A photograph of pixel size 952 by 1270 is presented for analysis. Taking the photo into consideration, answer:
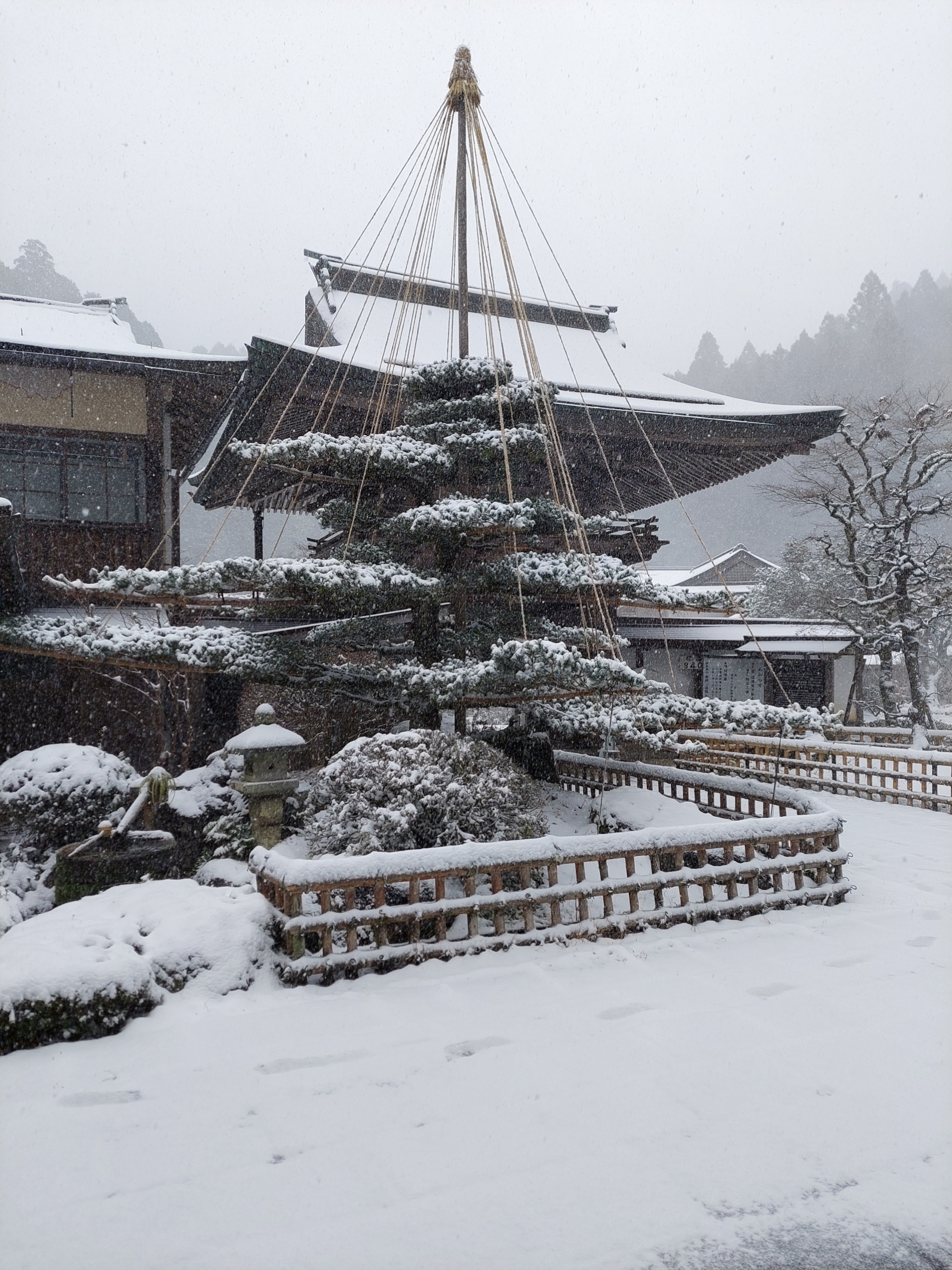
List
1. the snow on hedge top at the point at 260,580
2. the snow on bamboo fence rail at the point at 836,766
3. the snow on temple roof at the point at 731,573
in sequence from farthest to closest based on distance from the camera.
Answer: the snow on temple roof at the point at 731,573 < the snow on bamboo fence rail at the point at 836,766 < the snow on hedge top at the point at 260,580

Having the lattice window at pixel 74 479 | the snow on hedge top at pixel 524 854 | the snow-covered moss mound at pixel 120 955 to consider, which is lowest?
the snow-covered moss mound at pixel 120 955

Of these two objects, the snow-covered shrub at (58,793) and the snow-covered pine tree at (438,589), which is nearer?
the snow-covered pine tree at (438,589)

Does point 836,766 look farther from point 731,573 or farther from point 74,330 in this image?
point 731,573

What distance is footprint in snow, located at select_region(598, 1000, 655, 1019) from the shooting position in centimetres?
383

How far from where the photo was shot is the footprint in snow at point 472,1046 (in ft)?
11.4

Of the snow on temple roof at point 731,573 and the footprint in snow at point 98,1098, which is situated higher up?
the snow on temple roof at point 731,573

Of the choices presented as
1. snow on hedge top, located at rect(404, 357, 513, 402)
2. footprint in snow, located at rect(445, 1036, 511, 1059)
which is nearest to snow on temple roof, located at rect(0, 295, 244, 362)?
snow on hedge top, located at rect(404, 357, 513, 402)

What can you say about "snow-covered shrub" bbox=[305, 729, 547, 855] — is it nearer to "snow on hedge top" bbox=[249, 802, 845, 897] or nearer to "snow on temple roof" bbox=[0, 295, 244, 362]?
"snow on hedge top" bbox=[249, 802, 845, 897]

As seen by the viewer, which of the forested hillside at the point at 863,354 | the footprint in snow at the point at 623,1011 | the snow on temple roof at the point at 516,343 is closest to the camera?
the footprint in snow at the point at 623,1011

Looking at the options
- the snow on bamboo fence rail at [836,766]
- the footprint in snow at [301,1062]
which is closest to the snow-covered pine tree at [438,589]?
the footprint in snow at [301,1062]

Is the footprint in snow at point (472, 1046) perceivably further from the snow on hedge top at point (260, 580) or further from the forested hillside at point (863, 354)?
the forested hillside at point (863, 354)

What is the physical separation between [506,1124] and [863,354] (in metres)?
56.4

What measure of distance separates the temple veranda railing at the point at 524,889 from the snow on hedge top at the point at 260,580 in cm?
211

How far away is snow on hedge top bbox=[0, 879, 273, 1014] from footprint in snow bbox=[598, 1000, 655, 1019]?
77.1 inches
